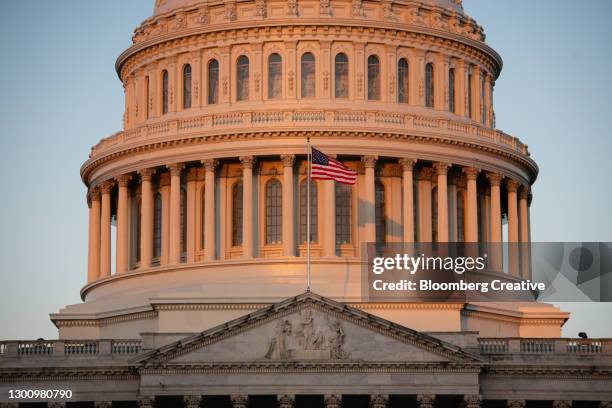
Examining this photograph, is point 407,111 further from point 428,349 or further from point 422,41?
point 428,349

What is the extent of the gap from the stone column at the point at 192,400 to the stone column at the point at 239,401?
157cm

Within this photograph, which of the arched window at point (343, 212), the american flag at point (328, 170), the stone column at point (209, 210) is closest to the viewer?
the american flag at point (328, 170)

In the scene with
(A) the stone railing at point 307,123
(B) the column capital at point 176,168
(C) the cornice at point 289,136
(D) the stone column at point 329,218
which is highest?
(A) the stone railing at point 307,123

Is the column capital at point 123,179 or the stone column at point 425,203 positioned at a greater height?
the column capital at point 123,179

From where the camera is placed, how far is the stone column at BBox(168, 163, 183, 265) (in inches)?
4574

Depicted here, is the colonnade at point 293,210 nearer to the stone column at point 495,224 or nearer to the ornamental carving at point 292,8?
the stone column at point 495,224

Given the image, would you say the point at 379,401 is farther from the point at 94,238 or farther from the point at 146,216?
the point at 94,238

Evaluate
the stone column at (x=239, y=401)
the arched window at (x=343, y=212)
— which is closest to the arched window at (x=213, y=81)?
the arched window at (x=343, y=212)

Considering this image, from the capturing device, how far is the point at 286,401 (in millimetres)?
99438

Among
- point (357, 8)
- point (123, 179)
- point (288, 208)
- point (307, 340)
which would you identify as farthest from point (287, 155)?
point (307, 340)

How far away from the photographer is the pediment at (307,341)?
9975cm

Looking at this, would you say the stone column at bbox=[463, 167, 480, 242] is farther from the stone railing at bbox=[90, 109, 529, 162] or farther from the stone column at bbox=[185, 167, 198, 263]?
the stone column at bbox=[185, 167, 198, 263]

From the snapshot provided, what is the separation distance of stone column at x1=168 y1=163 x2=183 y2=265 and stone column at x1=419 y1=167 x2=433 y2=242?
531 inches

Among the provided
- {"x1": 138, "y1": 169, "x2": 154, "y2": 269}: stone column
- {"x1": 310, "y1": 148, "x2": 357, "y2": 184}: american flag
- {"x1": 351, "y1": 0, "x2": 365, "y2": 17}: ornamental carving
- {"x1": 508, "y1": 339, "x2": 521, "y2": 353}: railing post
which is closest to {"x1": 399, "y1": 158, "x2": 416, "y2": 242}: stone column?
{"x1": 310, "y1": 148, "x2": 357, "y2": 184}: american flag
